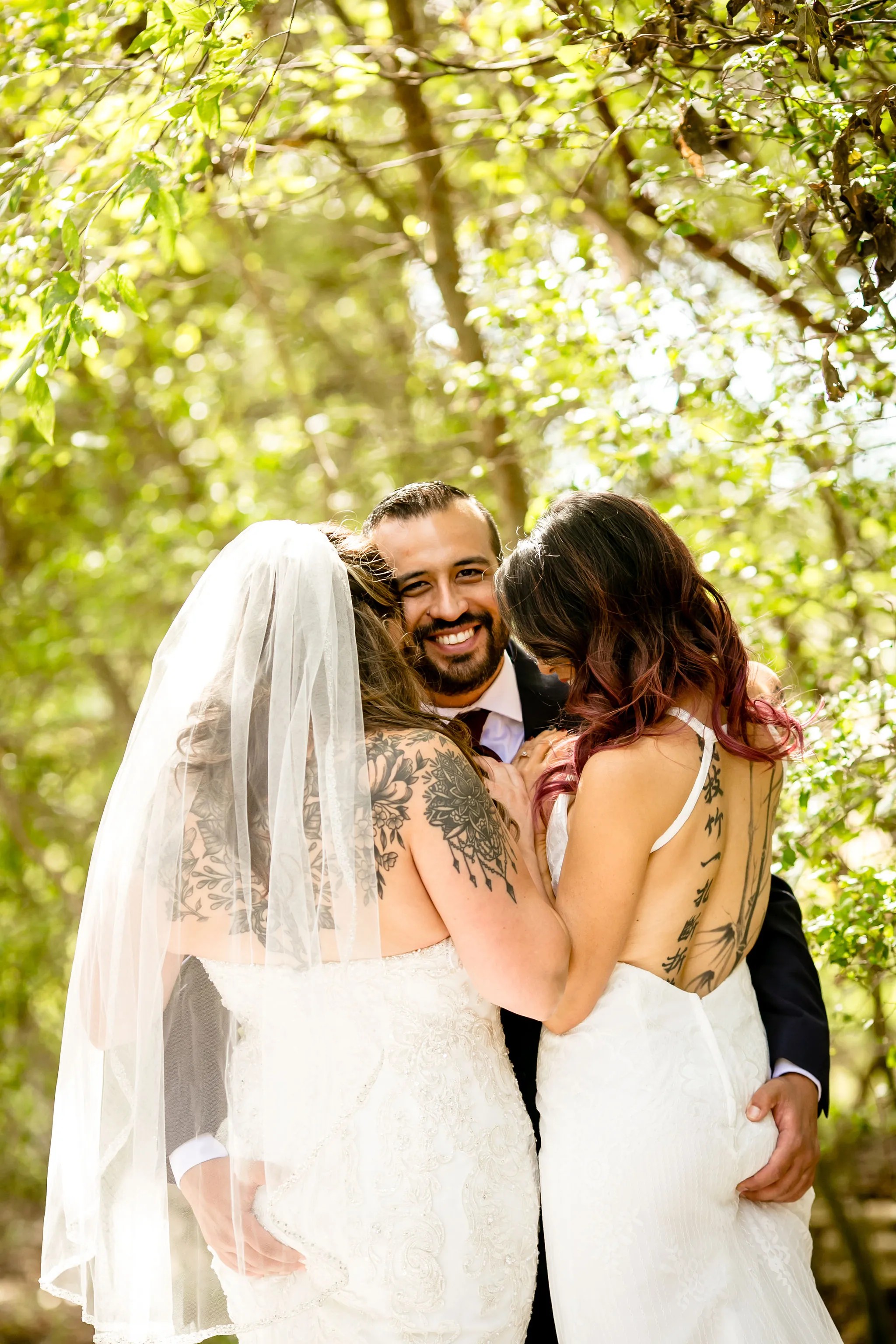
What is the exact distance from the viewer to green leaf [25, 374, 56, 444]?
2.63 m

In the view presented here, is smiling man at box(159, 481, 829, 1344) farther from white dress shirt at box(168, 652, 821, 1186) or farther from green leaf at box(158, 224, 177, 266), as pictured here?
green leaf at box(158, 224, 177, 266)

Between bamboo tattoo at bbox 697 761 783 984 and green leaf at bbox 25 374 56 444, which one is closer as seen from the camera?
bamboo tattoo at bbox 697 761 783 984

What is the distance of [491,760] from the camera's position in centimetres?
246

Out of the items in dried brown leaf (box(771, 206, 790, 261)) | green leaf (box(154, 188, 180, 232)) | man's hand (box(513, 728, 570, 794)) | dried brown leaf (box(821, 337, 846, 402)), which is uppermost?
green leaf (box(154, 188, 180, 232))

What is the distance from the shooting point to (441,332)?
228 inches

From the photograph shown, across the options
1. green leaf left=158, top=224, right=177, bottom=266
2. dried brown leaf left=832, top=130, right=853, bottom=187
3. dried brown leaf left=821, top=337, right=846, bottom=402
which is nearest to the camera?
dried brown leaf left=832, top=130, right=853, bottom=187

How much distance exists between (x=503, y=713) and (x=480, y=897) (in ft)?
4.08

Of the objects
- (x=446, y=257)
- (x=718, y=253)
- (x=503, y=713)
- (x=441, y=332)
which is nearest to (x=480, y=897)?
(x=503, y=713)

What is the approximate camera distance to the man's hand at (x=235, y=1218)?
2053 mm

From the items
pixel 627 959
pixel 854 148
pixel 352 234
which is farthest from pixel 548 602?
pixel 352 234

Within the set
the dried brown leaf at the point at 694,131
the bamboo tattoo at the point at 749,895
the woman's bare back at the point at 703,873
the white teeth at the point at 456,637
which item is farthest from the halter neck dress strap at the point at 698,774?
the dried brown leaf at the point at 694,131

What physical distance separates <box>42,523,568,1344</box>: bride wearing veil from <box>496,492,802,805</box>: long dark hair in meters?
0.30

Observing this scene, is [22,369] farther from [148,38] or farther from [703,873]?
[703,873]

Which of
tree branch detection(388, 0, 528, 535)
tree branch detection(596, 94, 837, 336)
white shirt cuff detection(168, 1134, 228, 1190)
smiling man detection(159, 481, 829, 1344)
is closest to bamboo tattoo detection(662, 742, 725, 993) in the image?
smiling man detection(159, 481, 829, 1344)
